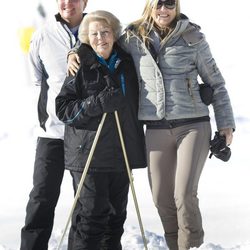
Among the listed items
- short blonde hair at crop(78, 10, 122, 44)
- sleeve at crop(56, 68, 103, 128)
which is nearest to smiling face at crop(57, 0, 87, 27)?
short blonde hair at crop(78, 10, 122, 44)

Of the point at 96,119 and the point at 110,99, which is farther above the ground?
the point at 110,99

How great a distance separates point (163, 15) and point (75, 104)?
91cm

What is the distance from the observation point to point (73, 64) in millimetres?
4320

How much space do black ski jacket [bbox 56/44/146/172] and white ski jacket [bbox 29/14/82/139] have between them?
0.38 metres

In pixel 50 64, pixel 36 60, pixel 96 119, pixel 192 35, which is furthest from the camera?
pixel 36 60

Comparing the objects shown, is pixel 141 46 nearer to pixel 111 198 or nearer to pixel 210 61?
pixel 210 61

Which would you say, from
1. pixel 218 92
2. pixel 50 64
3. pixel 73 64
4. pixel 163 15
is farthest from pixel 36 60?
pixel 218 92

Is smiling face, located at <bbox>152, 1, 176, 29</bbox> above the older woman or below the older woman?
above

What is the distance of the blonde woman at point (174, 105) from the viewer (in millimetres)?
4316

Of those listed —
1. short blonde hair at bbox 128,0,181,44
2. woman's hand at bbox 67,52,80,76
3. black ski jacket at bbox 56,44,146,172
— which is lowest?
black ski jacket at bbox 56,44,146,172

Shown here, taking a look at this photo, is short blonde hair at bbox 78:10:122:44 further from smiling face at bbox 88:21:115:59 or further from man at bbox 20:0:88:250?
man at bbox 20:0:88:250

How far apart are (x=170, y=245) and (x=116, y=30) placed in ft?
5.41

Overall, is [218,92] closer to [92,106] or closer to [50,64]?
[92,106]

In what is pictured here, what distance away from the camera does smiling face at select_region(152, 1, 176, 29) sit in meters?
4.34
